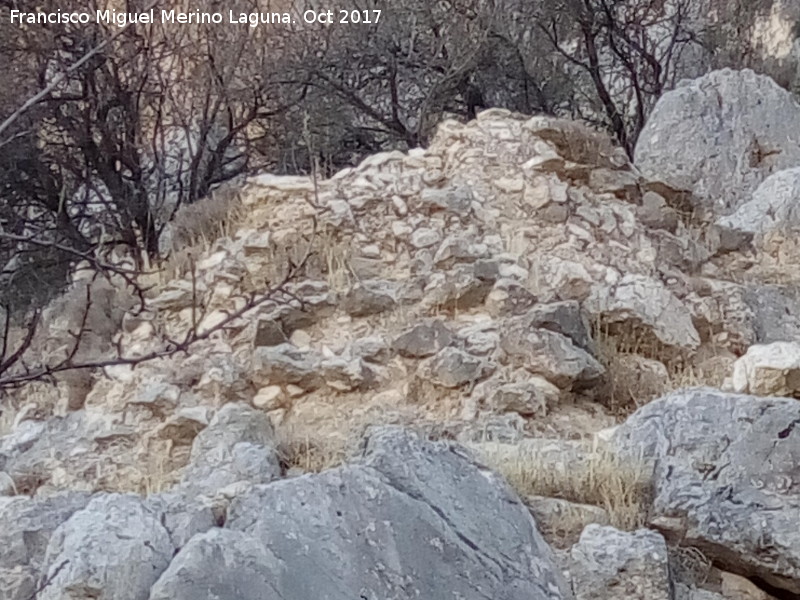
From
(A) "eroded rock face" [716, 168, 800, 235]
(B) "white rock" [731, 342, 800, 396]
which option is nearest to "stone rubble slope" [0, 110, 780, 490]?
(A) "eroded rock face" [716, 168, 800, 235]

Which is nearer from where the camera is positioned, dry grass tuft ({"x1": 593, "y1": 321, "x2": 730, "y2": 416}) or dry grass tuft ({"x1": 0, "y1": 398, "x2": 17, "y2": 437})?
dry grass tuft ({"x1": 593, "y1": 321, "x2": 730, "y2": 416})

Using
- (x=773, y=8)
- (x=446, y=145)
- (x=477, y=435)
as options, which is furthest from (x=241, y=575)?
(x=773, y=8)

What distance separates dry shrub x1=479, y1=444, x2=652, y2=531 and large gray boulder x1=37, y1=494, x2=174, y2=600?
50.1 inches

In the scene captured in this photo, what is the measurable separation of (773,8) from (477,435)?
1033 centimetres

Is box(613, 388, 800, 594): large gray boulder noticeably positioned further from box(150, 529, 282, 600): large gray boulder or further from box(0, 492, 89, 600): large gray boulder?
box(0, 492, 89, 600): large gray boulder

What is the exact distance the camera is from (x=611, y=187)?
22.6 feet

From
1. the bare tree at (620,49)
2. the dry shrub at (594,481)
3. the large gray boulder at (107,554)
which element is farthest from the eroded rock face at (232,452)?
the bare tree at (620,49)

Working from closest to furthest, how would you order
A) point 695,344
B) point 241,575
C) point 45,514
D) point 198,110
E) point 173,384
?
point 241,575
point 45,514
point 173,384
point 695,344
point 198,110

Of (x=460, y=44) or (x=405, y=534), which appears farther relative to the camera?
(x=460, y=44)

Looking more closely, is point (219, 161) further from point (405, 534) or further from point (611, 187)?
point (405, 534)

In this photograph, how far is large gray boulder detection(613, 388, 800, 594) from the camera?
3.60 metres

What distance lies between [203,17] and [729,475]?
21.4ft

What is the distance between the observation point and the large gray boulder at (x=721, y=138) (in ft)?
28.3

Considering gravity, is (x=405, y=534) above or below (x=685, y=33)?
below
